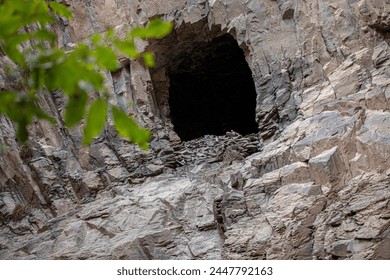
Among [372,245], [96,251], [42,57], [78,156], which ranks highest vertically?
[42,57]

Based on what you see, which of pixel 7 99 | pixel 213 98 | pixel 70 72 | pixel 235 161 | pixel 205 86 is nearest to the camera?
pixel 70 72

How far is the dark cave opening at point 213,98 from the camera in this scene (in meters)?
16.7

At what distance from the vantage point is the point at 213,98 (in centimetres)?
1772

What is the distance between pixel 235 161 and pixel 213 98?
227 inches

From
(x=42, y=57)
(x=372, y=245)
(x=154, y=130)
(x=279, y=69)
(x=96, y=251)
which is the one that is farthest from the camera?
(x=154, y=130)

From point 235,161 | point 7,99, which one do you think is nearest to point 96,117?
point 7,99

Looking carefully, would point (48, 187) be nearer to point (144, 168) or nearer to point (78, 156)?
point (78, 156)

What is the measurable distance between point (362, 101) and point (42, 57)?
8.98 m

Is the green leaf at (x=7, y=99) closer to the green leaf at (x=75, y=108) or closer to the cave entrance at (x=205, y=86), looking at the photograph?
the green leaf at (x=75, y=108)

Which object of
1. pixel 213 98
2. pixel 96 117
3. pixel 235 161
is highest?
pixel 96 117

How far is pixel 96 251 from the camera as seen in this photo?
32.9ft

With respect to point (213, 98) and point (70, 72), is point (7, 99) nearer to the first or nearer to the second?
point (70, 72)

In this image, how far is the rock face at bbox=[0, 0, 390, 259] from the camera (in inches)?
348

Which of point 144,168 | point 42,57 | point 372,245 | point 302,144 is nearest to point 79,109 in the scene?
point 42,57
